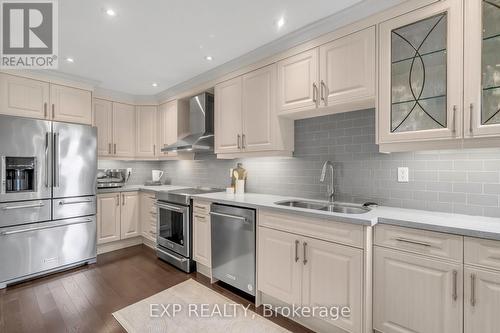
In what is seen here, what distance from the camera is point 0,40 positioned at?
7.19 ft

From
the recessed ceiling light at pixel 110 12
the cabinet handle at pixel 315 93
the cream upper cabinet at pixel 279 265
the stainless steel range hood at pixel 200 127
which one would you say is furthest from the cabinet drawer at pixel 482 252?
the recessed ceiling light at pixel 110 12

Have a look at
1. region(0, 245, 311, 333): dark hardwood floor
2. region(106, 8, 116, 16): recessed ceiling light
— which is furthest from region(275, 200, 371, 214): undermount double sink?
region(106, 8, 116, 16): recessed ceiling light

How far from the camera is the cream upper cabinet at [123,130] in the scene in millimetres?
3936

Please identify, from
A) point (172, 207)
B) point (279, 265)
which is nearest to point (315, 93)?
point (279, 265)

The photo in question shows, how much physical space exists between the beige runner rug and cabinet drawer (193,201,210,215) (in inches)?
32.1

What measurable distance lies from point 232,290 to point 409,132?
7.10 ft

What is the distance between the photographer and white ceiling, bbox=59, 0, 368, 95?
185 centimetres

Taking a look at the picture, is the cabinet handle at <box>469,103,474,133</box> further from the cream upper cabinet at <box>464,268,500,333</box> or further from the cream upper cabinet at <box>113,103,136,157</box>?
the cream upper cabinet at <box>113,103,136,157</box>

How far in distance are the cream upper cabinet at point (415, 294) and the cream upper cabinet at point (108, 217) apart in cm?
347

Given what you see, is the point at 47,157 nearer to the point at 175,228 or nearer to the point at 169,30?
the point at 175,228

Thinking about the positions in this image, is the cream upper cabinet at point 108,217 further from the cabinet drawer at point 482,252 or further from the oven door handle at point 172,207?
the cabinet drawer at point 482,252

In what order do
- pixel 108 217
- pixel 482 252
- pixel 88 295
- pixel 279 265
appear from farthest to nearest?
pixel 108 217
pixel 88 295
pixel 279 265
pixel 482 252

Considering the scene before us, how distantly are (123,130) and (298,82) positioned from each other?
3100 millimetres

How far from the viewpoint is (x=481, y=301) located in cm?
131
